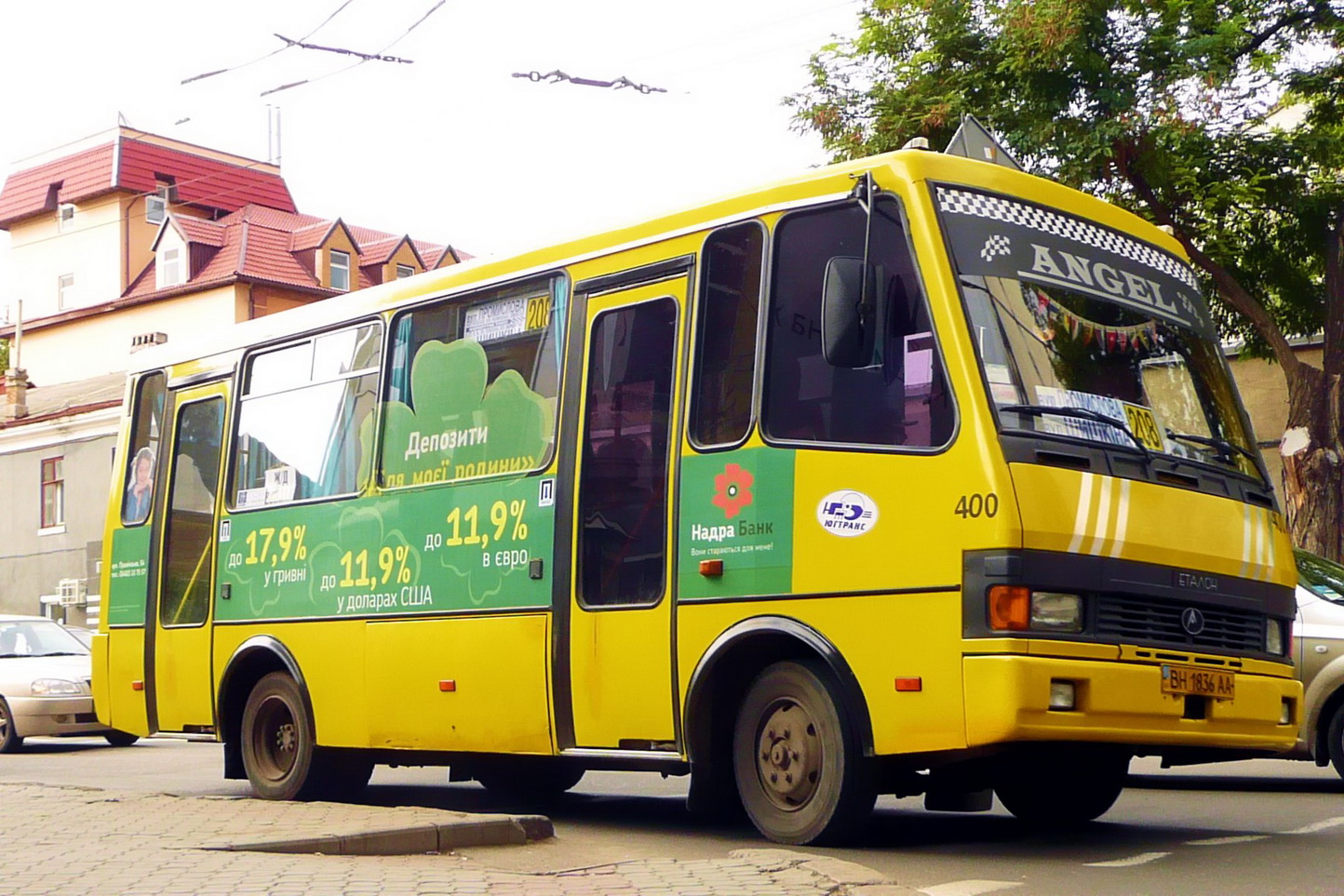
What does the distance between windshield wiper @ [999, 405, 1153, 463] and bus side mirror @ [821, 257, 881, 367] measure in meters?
0.68

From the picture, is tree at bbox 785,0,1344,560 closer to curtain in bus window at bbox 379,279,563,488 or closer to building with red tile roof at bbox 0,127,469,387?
curtain in bus window at bbox 379,279,563,488

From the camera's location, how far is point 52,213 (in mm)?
62250

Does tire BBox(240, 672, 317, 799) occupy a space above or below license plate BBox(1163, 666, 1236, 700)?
below

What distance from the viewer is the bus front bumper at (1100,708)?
748 centimetres

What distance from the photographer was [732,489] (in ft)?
28.8

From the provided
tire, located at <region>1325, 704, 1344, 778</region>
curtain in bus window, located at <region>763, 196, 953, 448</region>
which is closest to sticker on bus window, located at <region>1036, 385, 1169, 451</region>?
curtain in bus window, located at <region>763, 196, 953, 448</region>

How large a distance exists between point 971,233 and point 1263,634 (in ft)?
7.98

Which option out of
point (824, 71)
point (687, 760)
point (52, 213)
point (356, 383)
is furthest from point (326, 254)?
point (687, 760)

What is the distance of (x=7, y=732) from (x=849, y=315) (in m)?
14.8

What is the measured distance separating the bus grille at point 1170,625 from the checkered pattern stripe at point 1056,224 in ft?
6.06

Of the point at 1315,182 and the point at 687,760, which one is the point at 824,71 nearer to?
the point at 1315,182

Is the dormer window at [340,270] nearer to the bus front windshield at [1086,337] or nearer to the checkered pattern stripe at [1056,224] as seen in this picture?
the checkered pattern stripe at [1056,224]

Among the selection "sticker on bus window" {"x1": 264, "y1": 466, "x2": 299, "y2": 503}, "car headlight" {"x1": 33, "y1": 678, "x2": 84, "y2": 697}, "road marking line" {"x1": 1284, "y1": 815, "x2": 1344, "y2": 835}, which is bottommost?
"road marking line" {"x1": 1284, "y1": 815, "x2": 1344, "y2": 835}

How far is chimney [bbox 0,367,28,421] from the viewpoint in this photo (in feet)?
161
